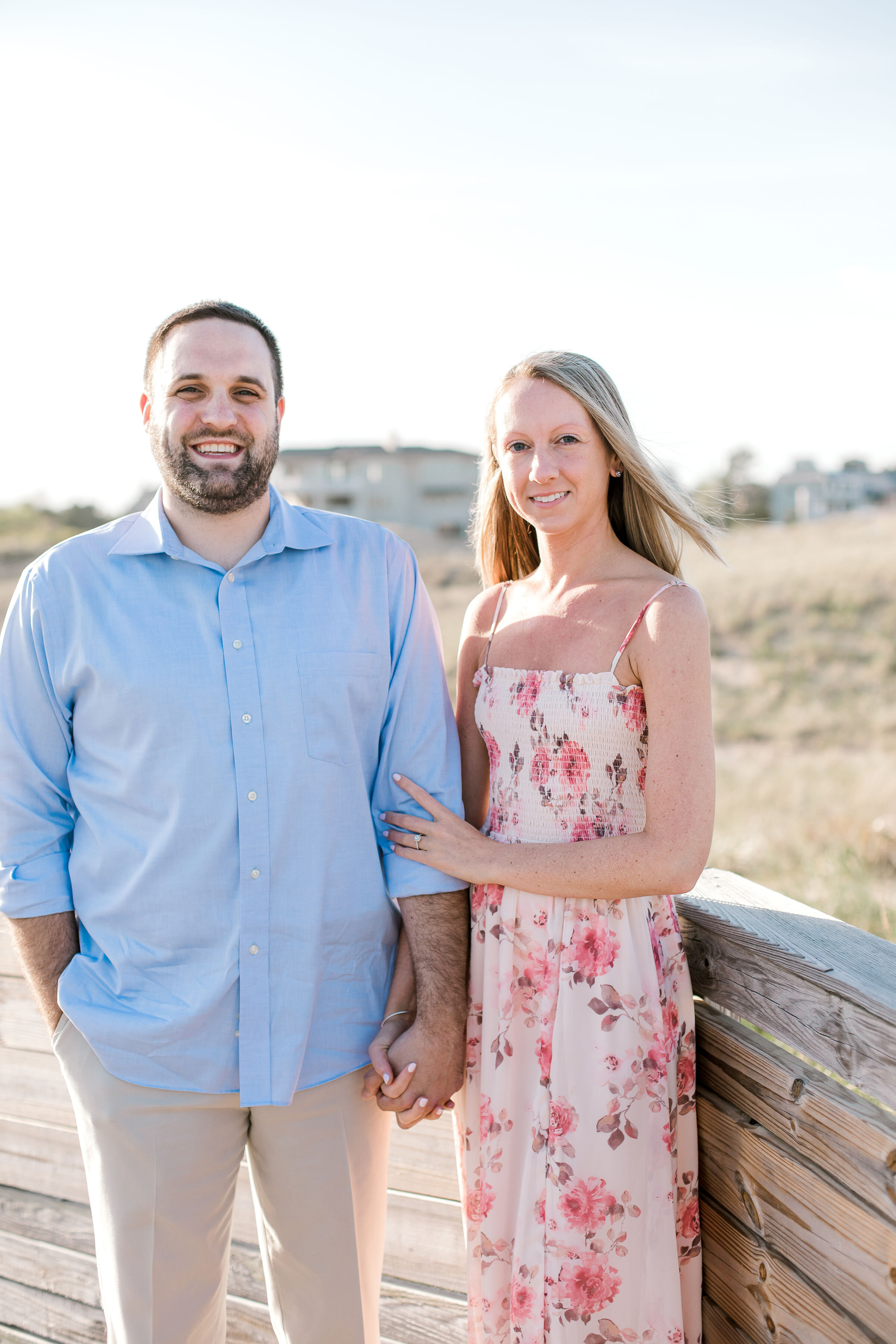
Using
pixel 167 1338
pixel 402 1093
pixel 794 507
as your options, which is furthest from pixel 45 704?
pixel 794 507

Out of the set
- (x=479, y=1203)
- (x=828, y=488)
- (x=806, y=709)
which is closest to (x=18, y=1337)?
(x=479, y=1203)

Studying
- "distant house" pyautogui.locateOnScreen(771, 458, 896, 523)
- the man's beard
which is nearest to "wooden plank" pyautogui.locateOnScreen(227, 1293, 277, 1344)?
the man's beard

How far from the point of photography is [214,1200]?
1807 mm

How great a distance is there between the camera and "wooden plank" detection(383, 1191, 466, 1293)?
6.95 ft

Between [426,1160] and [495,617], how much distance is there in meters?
1.21

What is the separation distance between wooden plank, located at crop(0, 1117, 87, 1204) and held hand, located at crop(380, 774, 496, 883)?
4.50ft

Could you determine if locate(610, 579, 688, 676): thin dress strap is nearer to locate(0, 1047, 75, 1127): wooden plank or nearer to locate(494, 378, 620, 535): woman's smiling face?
locate(494, 378, 620, 535): woman's smiling face

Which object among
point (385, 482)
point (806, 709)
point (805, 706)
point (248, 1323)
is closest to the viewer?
point (248, 1323)

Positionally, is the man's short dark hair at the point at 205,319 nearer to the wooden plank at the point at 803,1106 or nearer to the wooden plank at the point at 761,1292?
the wooden plank at the point at 803,1106

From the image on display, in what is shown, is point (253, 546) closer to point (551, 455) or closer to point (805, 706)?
point (551, 455)

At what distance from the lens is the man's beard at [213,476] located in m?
1.85

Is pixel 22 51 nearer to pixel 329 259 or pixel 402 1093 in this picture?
pixel 402 1093

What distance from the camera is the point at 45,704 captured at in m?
1.83

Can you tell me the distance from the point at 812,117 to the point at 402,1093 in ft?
30.4
